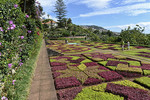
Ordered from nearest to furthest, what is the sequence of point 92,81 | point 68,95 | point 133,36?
point 68,95
point 92,81
point 133,36

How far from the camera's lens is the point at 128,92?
354 cm

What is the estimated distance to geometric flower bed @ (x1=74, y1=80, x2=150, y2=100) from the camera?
3.28 meters

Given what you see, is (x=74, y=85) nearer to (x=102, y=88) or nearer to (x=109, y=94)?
(x=102, y=88)

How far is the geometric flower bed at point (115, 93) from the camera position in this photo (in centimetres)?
328

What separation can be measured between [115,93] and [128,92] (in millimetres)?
464

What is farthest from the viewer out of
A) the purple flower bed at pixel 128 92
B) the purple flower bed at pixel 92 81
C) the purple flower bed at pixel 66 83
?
the purple flower bed at pixel 92 81

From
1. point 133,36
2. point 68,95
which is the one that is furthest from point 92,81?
point 133,36

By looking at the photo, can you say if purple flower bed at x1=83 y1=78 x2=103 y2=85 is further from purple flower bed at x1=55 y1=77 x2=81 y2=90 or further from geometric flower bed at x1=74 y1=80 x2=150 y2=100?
geometric flower bed at x1=74 y1=80 x2=150 y2=100

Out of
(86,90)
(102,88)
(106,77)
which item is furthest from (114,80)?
(86,90)

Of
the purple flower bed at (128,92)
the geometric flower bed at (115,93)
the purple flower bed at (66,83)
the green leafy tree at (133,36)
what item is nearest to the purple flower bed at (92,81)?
the purple flower bed at (66,83)

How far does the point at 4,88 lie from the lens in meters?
2.75

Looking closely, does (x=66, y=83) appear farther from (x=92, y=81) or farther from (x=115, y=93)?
(x=115, y=93)

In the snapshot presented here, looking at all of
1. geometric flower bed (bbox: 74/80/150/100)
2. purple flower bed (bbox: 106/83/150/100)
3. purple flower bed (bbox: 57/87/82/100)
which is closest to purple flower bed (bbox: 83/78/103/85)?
geometric flower bed (bbox: 74/80/150/100)

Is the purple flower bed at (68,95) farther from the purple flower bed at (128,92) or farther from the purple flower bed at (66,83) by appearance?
the purple flower bed at (128,92)
